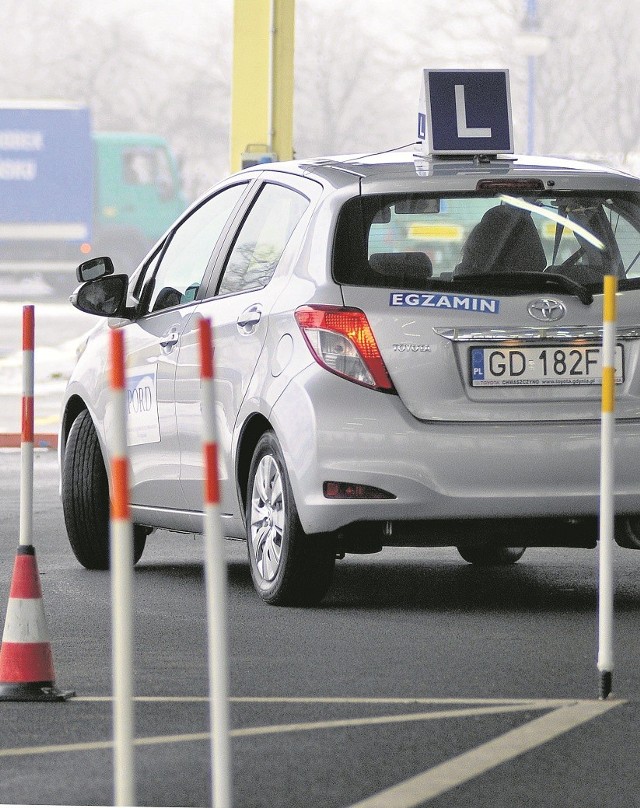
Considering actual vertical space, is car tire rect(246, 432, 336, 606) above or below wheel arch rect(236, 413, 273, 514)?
below

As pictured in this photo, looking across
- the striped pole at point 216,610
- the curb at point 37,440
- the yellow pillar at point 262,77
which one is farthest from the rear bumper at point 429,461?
the yellow pillar at point 262,77

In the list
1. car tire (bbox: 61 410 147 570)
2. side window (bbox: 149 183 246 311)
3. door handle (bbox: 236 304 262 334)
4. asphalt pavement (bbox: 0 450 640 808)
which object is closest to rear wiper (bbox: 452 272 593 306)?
door handle (bbox: 236 304 262 334)

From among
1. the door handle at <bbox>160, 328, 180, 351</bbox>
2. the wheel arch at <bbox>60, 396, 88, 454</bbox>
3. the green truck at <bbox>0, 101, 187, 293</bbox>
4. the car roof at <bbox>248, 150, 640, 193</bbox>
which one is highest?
the green truck at <bbox>0, 101, 187, 293</bbox>

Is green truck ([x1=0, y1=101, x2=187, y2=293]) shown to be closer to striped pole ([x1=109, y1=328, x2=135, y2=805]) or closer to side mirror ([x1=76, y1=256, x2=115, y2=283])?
side mirror ([x1=76, y1=256, x2=115, y2=283])

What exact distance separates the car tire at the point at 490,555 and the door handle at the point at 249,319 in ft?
6.47

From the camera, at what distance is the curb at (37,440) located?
1513cm

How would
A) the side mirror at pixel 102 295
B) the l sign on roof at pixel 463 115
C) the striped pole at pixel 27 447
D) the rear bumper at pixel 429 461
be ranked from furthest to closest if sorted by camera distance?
1. the side mirror at pixel 102 295
2. the l sign on roof at pixel 463 115
3. the rear bumper at pixel 429 461
4. the striped pole at pixel 27 447

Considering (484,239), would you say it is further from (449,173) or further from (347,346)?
(347,346)

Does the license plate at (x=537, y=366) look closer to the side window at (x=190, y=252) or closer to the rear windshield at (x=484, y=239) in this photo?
the rear windshield at (x=484, y=239)

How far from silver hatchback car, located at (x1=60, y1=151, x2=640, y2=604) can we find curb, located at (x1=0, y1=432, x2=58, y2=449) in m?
7.49

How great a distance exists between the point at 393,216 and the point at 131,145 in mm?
41262

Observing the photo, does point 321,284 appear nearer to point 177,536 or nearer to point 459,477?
point 459,477

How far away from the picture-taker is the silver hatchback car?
6789 mm

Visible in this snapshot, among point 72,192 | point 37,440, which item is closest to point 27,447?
point 37,440
